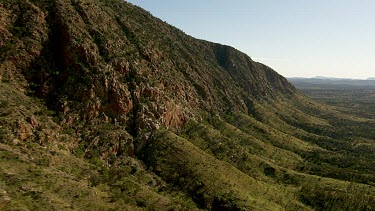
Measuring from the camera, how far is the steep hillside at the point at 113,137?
252ft

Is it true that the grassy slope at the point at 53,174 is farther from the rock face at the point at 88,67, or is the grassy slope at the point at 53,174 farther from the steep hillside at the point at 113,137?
the rock face at the point at 88,67

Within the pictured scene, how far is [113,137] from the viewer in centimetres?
10100

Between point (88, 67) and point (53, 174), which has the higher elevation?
point (88, 67)

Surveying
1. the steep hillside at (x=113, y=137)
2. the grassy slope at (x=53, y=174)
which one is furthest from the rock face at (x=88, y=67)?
the grassy slope at (x=53, y=174)

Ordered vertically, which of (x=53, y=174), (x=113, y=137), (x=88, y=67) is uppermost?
(x=88, y=67)

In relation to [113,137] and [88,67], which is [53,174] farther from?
[88,67]

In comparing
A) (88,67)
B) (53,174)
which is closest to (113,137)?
(88,67)

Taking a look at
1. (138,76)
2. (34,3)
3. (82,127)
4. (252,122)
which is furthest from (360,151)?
(34,3)

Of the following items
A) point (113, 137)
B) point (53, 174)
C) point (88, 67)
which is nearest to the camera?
point (53, 174)

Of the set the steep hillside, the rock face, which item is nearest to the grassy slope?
the steep hillside

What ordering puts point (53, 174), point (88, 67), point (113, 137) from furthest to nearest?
point (88, 67)
point (113, 137)
point (53, 174)

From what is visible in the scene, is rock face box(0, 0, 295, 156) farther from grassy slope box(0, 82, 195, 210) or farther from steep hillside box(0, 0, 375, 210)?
grassy slope box(0, 82, 195, 210)

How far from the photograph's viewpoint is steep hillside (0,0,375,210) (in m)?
76.9

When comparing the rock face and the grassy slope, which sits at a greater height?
the rock face
